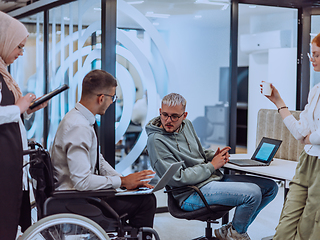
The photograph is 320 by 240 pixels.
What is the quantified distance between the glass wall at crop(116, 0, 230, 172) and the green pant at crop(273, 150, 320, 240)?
1.87 metres

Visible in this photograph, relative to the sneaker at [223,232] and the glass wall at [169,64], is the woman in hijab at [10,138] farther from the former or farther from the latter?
the glass wall at [169,64]

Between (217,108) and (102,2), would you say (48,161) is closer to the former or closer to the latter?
(102,2)

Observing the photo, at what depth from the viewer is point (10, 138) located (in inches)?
70.7

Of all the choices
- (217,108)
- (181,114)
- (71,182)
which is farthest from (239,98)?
(71,182)

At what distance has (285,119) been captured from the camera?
7.04 feet

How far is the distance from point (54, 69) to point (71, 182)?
291cm

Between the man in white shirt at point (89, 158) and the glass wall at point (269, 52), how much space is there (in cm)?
256

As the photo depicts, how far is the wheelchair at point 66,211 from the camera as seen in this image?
1.76 metres

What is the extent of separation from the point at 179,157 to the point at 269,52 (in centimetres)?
360

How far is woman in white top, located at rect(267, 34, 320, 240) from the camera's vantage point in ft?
6.38

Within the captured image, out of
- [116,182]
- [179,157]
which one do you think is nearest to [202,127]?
[179,157]

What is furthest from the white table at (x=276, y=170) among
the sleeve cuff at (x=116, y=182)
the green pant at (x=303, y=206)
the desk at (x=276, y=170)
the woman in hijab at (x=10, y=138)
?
the woman in hijab at (x=10, y=138)

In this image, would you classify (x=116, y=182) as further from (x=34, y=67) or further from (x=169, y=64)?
(x=34, y=67)

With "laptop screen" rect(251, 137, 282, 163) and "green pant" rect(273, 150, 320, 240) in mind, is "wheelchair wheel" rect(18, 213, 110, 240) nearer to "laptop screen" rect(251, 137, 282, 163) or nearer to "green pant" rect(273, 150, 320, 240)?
"green pant" rect(273, 150, 320, 240)
